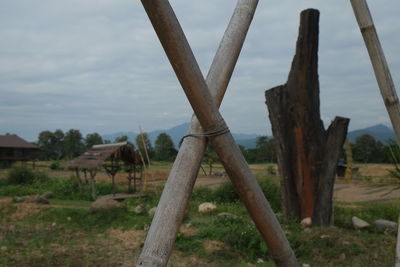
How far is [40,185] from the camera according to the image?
15.7 meters

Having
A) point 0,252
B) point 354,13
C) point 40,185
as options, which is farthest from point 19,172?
point 354,13

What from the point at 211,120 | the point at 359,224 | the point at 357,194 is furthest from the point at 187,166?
the point at 357,194

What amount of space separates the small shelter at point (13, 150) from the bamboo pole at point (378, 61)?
84.0 ft

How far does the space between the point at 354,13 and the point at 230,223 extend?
551cm

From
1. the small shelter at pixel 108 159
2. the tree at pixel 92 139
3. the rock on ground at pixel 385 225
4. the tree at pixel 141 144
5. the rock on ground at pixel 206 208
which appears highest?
the tree at pixel 92 139

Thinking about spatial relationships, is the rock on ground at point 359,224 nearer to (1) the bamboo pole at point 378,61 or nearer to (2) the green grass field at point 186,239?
(2) the green grass field at point 186,239

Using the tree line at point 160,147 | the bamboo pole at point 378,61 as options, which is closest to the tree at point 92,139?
the tree line at point 160,147

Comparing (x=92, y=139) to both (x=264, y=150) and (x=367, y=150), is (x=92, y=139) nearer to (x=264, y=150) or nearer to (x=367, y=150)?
(x=264, y=150)

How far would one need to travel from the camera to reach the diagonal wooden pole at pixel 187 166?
1850mm

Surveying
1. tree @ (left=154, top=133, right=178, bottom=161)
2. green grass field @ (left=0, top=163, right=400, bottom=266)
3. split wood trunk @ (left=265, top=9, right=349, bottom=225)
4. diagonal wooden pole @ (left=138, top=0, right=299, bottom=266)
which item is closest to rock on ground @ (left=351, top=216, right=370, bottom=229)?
green grass field @ (left=0, top=163, right=400, bottom=266)

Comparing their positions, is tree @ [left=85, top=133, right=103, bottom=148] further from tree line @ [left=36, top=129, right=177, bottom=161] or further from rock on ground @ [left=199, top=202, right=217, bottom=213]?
rock on ground @ [left=199, top=202, right=217, bottom=213]

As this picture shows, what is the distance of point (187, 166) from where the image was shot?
6.74ft

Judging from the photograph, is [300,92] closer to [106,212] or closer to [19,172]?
[106,212]

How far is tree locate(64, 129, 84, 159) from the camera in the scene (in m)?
34.6
